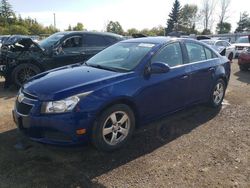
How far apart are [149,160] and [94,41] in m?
5.99

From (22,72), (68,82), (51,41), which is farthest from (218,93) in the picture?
(22,72)

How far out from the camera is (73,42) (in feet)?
28.5

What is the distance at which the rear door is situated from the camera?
5242 millimetres

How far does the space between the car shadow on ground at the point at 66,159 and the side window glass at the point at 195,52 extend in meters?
1.35

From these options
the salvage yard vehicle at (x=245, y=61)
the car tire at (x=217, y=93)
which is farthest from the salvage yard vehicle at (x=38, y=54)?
the salvage yard vehicle at (x=245, y=61)

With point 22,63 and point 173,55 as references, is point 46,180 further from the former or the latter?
point 22,63

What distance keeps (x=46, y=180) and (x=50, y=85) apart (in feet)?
4.21

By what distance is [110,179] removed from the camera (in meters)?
3.39

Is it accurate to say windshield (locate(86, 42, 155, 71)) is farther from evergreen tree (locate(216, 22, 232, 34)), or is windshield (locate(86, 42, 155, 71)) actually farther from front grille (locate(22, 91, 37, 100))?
evergreen tree (locate(216, 22, 232, 34))

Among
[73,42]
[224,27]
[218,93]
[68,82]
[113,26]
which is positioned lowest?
[218,93]

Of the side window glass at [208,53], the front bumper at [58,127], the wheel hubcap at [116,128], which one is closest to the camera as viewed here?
the front bumper at [58,127]

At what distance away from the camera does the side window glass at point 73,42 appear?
8.55 meters

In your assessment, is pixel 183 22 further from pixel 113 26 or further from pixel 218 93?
pixel 218 93

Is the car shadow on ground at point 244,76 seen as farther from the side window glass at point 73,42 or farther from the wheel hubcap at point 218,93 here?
the side window glass at point 73,42
